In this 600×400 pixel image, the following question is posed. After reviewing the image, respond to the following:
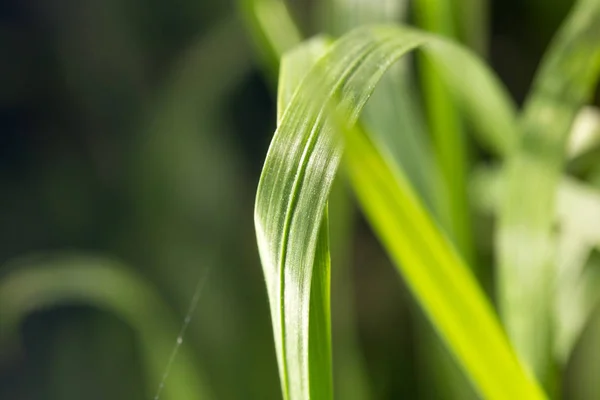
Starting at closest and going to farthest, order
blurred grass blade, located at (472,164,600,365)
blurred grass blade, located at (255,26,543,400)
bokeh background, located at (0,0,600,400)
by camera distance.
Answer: blurred grass blade, located at (255,26,543,400)
blurred grass blade, located at (472,164,600,365)
bokeh background, located at (0,0,600,400)

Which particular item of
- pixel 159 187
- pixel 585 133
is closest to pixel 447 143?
pixel 585 133

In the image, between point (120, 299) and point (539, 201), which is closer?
point (539, 201)

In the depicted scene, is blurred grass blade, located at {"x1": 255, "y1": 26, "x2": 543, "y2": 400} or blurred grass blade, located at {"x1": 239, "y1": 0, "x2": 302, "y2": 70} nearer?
blurred grass blade, located at {"x1": 255, "y1": 26, "x2": 543, "y2": 400}

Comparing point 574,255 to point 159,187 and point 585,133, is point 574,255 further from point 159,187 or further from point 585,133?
point 159,187

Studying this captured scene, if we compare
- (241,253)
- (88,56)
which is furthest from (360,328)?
(88,56)

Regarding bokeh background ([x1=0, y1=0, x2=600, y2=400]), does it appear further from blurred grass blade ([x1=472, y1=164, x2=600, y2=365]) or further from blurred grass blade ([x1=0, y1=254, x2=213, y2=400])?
blurred grass blade ([x1=472, y1=164, x2=600, y2=365])

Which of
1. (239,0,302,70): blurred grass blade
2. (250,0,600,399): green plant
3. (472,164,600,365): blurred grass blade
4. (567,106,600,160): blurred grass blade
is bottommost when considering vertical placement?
(472,164,600,365): blurred grass blade

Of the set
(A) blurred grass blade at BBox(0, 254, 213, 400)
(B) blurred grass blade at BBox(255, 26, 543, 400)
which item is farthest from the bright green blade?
(A) blurred grass blade at BBox(0, 254, 213, 400)
